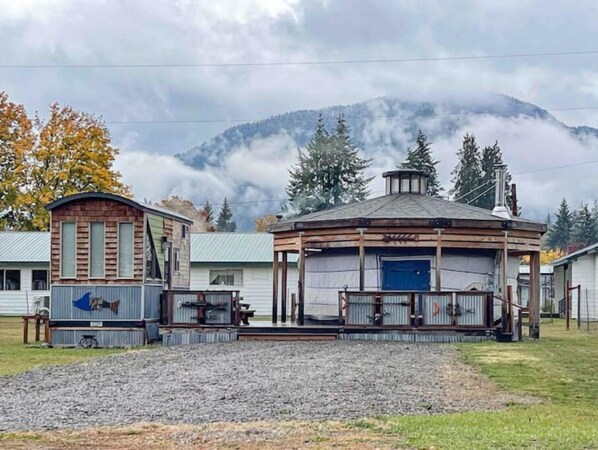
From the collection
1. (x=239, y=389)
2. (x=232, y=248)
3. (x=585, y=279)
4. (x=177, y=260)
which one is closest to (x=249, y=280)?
(x=232, y=248)

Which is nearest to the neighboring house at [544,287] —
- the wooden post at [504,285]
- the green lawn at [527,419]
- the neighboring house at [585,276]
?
the neighboring house at [585,276]

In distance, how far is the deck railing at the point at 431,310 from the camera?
71.4ft

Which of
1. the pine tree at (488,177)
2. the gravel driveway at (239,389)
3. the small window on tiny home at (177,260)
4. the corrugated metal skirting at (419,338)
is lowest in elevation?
the gravel driveway at (239,389)

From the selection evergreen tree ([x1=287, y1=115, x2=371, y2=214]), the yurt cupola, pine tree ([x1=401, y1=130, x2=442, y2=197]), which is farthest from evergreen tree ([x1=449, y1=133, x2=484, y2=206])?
the yurt cupola

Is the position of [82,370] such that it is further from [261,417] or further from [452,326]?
[452,326]

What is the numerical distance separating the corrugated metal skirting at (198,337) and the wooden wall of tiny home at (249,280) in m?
18.2

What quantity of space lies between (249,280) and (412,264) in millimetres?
17035

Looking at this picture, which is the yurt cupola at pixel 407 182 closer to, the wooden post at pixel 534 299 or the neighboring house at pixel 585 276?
the wooden post at pixel 534 299

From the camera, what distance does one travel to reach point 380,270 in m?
24.7

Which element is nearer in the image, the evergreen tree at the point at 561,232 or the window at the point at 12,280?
the window at the point at 12,280

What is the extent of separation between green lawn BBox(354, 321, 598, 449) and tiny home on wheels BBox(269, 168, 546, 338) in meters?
5.17

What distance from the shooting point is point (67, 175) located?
4572 cm

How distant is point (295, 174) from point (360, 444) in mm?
59589

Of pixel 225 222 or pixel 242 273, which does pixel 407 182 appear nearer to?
pixel 242 273
